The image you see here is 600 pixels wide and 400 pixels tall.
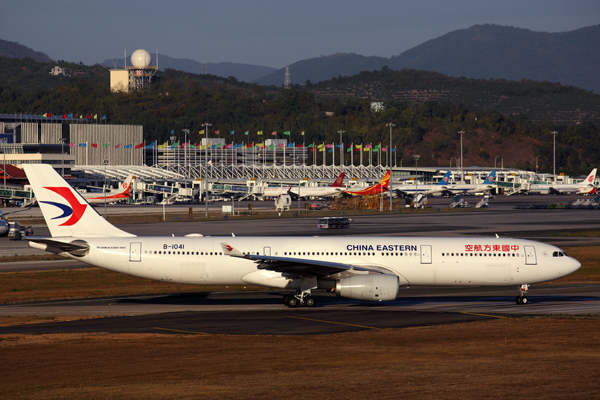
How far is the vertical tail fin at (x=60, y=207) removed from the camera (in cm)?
3603

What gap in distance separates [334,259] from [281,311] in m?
4.19

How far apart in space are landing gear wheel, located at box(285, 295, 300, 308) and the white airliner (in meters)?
0.05

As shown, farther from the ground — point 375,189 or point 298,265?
point 375,189

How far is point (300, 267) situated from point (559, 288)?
1921 cm

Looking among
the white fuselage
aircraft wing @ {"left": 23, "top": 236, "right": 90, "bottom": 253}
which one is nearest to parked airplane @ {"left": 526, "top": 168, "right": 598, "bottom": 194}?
the white fuselage

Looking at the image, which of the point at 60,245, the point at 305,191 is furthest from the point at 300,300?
the point at 305,191

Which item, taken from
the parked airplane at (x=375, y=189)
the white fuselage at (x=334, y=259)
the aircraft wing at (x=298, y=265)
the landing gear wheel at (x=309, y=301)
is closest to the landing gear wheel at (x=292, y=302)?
the landing gear wheel at (x=309, y=301)

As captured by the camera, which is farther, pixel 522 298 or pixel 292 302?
pixel 522 298

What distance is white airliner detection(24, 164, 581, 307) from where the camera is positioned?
35.2 meters

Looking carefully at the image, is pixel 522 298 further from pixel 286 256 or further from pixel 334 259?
pixel 286 256

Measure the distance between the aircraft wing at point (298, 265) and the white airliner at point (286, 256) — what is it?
0.25 feet

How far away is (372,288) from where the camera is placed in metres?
33.1

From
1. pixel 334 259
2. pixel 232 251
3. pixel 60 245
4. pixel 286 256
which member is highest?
pixel 60 245

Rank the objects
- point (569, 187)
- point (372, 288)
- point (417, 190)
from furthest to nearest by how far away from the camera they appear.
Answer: point (569, 187) < point (417, 190) < point (372, 288)
